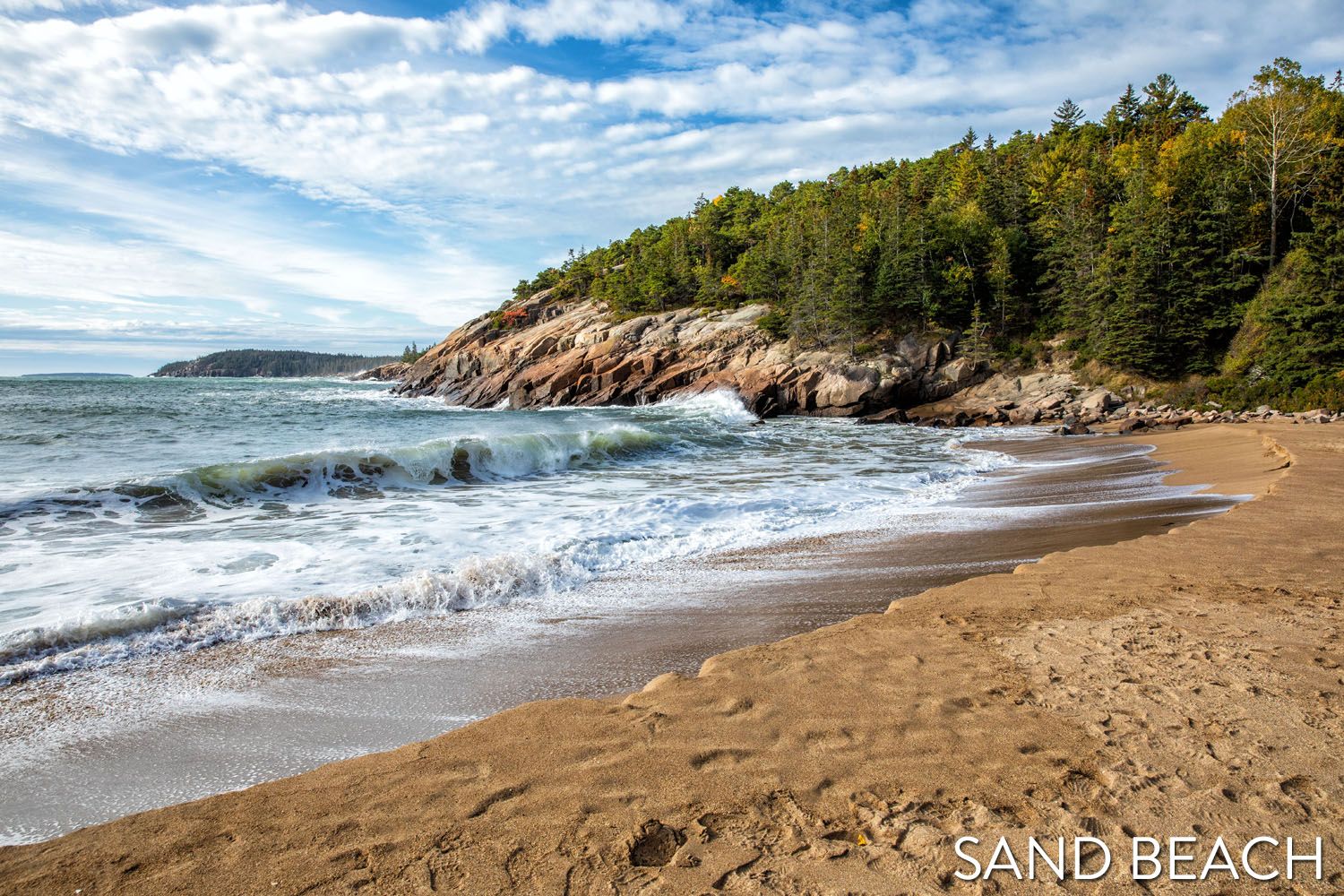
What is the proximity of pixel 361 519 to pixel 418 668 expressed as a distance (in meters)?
6.36

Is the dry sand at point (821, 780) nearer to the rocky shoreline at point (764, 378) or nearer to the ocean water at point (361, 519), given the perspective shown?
the ocean water at point (361, 519)

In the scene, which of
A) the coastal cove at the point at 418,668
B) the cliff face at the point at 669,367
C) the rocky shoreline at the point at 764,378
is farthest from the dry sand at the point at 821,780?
the cliff face at the point at 669,367

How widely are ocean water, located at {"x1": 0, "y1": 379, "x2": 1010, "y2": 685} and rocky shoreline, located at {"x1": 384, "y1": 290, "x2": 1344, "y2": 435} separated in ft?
40.1

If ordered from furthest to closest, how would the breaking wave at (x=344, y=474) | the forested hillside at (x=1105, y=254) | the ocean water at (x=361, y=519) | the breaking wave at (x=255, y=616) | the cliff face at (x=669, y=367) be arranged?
1. the cliff face at (x=669, y=367)
2. the forested hillside at (x=1105, y=254)
3. the breaking wave at (x=344, y=474)
4. the ocean water at (x=361, y=519)
5. the breaking wave at (x=255, y=616)

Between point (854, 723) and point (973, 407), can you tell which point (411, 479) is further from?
point (973, 407)

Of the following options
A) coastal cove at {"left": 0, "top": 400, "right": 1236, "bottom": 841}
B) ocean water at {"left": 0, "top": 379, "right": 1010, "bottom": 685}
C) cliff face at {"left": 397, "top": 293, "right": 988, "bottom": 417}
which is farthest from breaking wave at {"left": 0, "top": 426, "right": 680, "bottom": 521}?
cliff face at {"left": 397, "top": 293, "right": 988, "bottom": 417}

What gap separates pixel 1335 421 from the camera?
20.3 metres

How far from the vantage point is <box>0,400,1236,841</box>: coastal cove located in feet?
11.4

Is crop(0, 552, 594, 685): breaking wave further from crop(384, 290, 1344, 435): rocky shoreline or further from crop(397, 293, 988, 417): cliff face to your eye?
crop(397, 293, 988, 417): cliff face

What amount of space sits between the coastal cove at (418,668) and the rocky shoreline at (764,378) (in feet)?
72.4

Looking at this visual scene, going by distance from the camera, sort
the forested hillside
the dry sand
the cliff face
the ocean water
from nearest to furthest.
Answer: the dry sand, the ocean water, the forested hillside, the cliff face

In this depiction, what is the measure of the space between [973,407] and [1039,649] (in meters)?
33.0

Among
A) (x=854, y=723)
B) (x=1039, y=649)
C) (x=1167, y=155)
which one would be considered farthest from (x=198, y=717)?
(x=1167, y=155)

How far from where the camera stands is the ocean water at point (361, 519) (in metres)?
5.93
